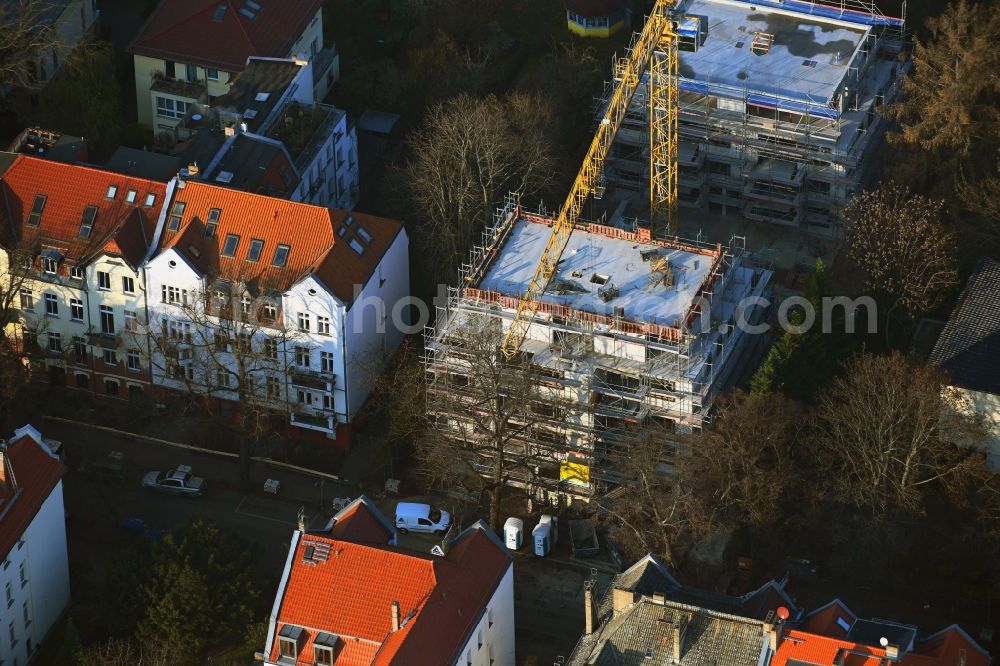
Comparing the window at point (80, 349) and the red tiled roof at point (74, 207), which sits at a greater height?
the red tiled roof at point (74, 207)

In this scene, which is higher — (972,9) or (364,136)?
(972,9)

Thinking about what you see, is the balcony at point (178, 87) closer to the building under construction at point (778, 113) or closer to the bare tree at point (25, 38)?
the bare tree at point (25, 38)

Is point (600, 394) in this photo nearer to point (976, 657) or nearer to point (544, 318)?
point (544, 318)

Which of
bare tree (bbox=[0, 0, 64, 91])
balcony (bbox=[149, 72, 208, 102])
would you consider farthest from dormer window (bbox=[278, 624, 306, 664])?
bare tree (bbox=[0, 0, 64, 91])

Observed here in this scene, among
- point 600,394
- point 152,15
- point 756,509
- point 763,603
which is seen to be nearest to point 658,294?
point 600,394

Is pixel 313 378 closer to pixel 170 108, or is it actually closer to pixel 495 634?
pixel 495 634

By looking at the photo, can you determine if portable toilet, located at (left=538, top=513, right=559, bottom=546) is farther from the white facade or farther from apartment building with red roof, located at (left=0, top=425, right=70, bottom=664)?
apartment building with red roof, located at (left=0, top=425, right=70, bottom=664)

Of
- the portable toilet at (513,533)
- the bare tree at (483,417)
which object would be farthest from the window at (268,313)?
the portable toilet at (513,533)
